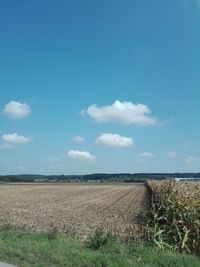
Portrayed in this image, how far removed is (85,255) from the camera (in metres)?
11.0

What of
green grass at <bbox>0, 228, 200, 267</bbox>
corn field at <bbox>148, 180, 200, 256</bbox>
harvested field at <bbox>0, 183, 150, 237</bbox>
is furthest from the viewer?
harvested field at <bbox>0, 183, 150, 237</bbox>

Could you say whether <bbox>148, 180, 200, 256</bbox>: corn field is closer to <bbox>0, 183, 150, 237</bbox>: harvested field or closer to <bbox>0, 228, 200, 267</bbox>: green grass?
<bbox>0, 228, 200, 267</bbox>: green grass

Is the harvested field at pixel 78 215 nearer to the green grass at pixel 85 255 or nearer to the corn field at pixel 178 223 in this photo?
the corn field at pixel 178 223

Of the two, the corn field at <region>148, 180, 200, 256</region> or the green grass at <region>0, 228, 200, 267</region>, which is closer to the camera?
the green grass at <region>0, 228, 200, 267</region>

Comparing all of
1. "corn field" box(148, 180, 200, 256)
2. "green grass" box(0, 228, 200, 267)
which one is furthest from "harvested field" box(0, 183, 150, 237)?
"green grass" box(0, 228, 200, 267)

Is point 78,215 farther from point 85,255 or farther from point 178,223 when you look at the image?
point 85,255

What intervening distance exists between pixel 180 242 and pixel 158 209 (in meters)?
2.22

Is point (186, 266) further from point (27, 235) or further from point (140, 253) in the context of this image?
point (27, 235)

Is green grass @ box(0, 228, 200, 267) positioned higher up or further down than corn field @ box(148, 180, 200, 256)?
further down

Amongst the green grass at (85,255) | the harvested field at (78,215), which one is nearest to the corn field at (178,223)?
the green grass at (85,255)

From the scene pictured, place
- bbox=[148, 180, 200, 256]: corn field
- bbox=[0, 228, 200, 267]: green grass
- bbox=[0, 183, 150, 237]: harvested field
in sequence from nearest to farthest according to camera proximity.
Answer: bbox=[0, 228, 200, 267]: green grass → bbox=[148, 180, 200, 256]: corn field → bbox=[0, 183, 150, 237]: harvested field

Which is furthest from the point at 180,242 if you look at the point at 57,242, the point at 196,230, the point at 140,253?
the point at 57,242

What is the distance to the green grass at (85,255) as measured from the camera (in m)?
10.1

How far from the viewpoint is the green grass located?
10.1 m
